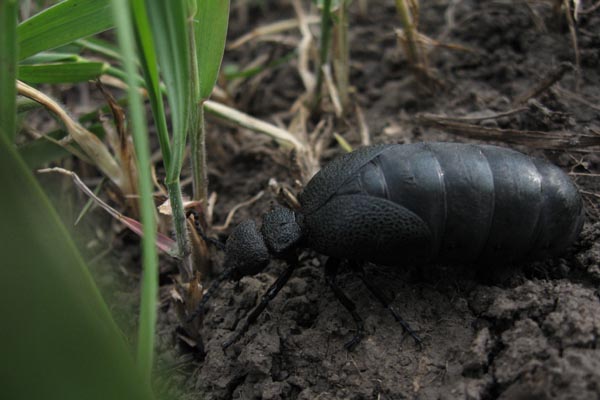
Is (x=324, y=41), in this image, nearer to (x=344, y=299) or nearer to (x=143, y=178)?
(x=344, y=299)

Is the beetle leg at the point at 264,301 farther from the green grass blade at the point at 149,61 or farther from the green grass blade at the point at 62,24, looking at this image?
the green grass blade at the point at 62,24

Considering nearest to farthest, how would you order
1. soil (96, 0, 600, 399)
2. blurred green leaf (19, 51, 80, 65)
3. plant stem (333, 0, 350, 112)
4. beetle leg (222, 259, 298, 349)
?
soil (96, 0, 600, 399) → beetle leg (222, 259, 298, 349) → blurred green leaf (19, 51, 80, 65) → plant stem (333, 0, 350, 112)

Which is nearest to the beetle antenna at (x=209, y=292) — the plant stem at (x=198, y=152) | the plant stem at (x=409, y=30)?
the plant stem at (x=198, y=152)

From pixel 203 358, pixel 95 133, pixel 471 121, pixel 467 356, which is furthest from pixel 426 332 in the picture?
pixel 95 133

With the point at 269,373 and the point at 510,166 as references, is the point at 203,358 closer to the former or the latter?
the point at 269,373

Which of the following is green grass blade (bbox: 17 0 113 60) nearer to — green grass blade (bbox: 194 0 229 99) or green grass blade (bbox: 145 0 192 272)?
green grass blade (bbox: 194 0 229 99)

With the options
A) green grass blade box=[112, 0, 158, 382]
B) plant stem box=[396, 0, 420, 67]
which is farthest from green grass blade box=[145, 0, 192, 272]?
plant stem box=[396, 0, 420, 67]

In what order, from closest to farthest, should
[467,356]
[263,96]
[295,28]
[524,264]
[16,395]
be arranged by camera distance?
[16,395], [467,356], [524,264], [263,96], [295,28]

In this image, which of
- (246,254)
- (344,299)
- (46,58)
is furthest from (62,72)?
(344,299)
